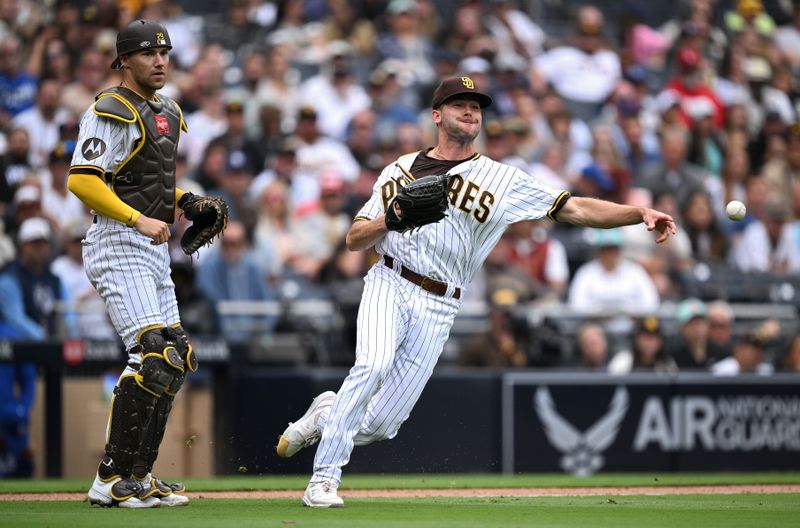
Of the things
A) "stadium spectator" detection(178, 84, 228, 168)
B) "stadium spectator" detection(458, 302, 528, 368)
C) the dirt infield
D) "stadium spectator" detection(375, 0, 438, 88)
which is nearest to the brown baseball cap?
the dirt infield

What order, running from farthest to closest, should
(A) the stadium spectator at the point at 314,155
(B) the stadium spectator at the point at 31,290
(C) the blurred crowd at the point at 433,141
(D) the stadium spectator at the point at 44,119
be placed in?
1. (A) the stadium spectator at the point at 314,155
2. (D) the stadium spectator at the point at 44,119
3. (C) the blurred crowd at the point at 433,141
4. (B) the stadium spectator at the point at 31,290

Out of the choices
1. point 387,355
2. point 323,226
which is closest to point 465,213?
point 387,355

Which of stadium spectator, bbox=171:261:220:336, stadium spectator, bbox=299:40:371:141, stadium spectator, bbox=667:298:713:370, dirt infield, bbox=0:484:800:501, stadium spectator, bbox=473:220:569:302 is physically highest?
stadium spectator, bbox=299:40:371:141

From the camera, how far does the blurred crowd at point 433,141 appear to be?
12.3 meters

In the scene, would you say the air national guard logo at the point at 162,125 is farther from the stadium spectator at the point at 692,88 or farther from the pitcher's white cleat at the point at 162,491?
the stadium spectator at the point at 692,88

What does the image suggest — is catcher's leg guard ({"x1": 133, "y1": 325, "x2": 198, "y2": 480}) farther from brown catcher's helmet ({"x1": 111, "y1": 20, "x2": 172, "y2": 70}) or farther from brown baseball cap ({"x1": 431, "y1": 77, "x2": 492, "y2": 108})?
brown baseball cap ({"x1": 431, "y1": 77, "x2": 492, "y2": 108})

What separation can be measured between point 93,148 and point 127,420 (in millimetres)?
1343

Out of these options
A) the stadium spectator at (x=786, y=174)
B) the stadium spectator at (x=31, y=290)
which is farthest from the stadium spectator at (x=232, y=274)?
the stadium spectator at (x=786, y=174)

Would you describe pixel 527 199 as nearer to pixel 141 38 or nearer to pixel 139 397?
pixel 141 38

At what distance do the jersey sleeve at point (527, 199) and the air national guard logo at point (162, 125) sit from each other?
183 cm

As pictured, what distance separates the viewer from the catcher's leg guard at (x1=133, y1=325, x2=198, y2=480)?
22.8ft

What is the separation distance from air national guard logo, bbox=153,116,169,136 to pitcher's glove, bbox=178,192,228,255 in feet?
1.44

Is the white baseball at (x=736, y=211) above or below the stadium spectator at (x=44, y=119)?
below

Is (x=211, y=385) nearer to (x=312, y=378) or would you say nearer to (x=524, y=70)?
(x=312, y=378)
